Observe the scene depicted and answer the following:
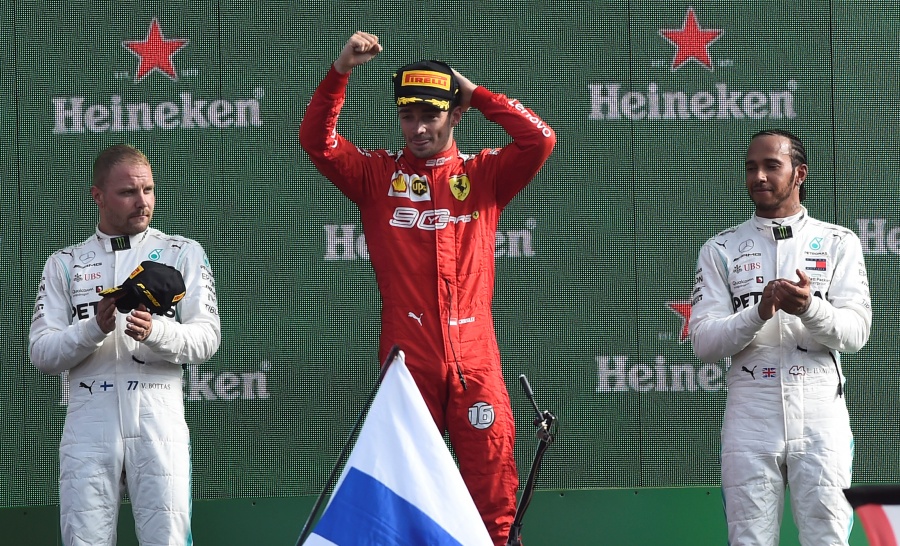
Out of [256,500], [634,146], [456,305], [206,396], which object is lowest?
[256,500]

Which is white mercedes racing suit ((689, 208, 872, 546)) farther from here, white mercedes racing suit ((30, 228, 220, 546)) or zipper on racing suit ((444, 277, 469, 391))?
white mercedes racing suit ((30, 228, 220, 546))

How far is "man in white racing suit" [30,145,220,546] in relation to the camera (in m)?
3.33

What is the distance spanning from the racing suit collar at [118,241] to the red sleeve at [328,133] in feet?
1.99

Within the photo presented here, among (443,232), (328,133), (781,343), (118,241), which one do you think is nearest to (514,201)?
(443,232)

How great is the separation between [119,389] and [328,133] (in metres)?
0.98

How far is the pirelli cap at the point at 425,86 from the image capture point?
11.4 feet

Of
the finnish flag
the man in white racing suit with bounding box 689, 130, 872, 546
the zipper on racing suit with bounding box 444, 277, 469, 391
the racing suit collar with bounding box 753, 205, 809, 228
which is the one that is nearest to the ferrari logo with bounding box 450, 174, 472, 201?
the zipper on racing suit with bounding box 444, 277, 469, 391

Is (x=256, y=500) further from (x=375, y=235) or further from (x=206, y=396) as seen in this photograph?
(x=375, y=235)

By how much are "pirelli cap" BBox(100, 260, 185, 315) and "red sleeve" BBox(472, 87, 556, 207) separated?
1056 mm

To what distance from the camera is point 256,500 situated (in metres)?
4.52

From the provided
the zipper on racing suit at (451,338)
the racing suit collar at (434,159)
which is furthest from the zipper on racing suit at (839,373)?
the racing suit collar at (434,159)

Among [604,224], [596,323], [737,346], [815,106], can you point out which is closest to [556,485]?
[596,323]

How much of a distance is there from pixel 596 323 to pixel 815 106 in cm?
126

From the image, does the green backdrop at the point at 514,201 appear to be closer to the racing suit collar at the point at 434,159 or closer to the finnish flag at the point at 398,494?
the racing suit collar at the point at 434,159
